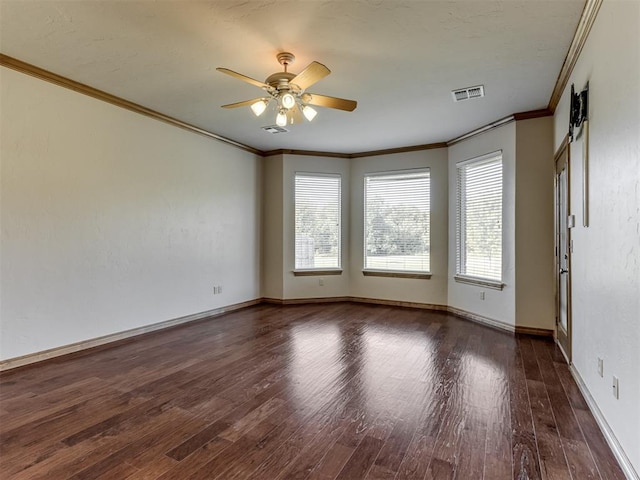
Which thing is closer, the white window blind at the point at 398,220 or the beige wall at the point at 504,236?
the beige wall at the point at 504,236

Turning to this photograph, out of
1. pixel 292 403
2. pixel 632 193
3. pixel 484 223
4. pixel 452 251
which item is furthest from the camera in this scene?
pixel 452 251

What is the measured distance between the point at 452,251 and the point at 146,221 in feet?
14.6

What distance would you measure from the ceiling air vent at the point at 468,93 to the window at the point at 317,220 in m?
2.96

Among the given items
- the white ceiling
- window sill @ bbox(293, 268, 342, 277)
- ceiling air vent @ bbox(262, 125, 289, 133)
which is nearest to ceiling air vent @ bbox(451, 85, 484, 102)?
the white ceiling

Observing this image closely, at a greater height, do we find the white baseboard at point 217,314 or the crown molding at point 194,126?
the crown molding at point 194,126

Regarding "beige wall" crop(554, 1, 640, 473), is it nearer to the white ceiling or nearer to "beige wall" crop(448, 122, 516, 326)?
the white ceiling

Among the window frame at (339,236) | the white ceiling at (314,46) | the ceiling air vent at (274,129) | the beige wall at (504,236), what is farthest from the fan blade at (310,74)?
the window frame at (339,236)

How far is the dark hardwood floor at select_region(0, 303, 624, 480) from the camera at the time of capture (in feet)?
6.24

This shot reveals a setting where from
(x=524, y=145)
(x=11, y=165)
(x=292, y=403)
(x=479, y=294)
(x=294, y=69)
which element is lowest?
(x=292, y=403)

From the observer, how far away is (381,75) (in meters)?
3.41

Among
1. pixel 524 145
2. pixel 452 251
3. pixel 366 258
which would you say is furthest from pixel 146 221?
pixel 524 145

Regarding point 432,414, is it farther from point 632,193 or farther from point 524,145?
point 524,145

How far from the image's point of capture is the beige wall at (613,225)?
1.78 meters

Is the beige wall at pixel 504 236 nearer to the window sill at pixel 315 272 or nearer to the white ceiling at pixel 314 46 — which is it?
the white ceiling at pixel 314 46
